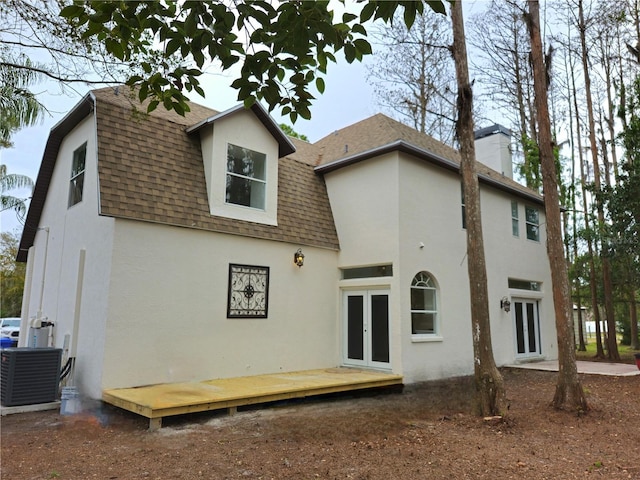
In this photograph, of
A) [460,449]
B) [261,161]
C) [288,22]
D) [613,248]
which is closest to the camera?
[288,22]

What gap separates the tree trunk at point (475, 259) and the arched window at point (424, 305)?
2900 millimetres

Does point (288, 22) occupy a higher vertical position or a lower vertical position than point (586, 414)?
higher

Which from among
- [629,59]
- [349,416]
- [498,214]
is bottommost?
[349,416]

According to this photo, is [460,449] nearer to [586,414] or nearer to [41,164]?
A: [586,414]

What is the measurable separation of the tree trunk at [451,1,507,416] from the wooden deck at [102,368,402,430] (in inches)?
98.3

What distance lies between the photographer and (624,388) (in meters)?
8.78

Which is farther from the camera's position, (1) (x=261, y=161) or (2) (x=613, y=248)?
(2) (x=613, y=248)

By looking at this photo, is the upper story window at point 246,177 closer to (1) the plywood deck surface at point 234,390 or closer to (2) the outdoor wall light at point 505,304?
(1) the plywood deck surface at point 234,390

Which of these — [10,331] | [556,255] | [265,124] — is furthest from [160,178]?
[10,331]

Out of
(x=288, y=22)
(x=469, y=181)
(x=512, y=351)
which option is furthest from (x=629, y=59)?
(x=288, y=22)

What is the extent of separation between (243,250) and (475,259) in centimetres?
441

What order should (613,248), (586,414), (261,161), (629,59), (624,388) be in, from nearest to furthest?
(586,414) < (624,388) < (261,161) < (613,248) < (629,59)

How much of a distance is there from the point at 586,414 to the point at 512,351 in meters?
5.91

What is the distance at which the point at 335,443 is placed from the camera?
523cm
